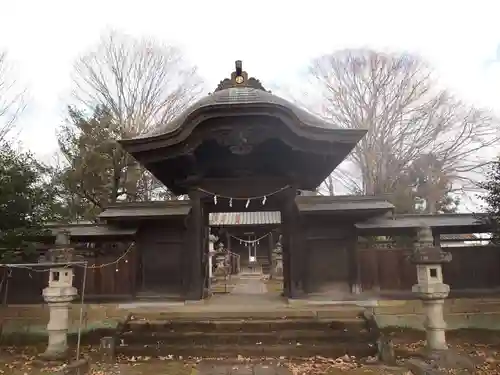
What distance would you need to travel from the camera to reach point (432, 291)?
7.12m

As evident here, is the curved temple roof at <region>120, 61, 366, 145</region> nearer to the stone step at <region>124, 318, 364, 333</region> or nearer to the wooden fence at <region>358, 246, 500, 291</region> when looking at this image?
the wooden fence at <region>358, 246, 500, 291</region>

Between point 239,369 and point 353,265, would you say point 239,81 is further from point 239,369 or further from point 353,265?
point 239,369

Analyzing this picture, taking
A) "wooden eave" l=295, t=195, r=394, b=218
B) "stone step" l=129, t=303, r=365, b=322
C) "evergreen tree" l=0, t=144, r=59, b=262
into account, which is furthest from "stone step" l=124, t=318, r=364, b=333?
"evergreen tree" l=0, t=144, r=59, b=262

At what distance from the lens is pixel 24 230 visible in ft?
29.8

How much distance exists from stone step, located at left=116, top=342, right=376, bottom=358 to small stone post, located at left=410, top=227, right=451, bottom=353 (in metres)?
1.06

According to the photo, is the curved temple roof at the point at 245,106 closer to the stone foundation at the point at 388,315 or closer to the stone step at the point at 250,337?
the stone foundation at the point at 388,315

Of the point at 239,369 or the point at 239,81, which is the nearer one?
the point at 239,369

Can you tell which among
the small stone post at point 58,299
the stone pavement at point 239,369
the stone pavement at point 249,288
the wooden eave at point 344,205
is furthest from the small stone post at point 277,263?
the small stone post at point 58,299

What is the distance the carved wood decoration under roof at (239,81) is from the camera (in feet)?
33.4

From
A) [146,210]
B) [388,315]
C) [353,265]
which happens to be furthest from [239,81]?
[388,315]

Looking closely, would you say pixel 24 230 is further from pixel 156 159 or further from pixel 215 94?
pixel 215 94

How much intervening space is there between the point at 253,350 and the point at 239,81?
6345 millimetres

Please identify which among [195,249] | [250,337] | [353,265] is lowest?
[250,337]

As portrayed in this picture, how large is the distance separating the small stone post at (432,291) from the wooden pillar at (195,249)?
470 centimetres
